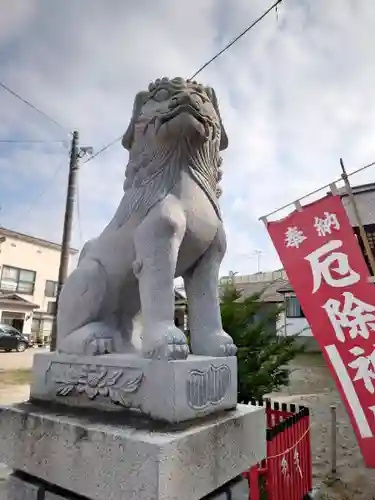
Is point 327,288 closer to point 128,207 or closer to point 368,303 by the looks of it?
point 368,303

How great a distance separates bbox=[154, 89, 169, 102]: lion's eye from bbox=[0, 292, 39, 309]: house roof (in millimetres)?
19295

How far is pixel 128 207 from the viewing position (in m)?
1.65

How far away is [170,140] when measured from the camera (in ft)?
5.24

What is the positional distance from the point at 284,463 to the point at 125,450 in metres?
2.30

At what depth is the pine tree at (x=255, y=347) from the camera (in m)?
4.21

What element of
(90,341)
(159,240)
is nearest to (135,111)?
(159,240)

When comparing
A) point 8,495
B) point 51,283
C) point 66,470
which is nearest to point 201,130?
point 66,470

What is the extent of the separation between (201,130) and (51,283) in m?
22.1

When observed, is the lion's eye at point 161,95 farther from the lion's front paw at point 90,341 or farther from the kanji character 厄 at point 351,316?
the kanji character 厄 at point 351,316

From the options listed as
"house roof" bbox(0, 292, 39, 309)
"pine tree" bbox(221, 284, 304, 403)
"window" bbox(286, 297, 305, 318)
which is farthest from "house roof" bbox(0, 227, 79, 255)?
"pine tree" bbox(221, 284, 304, 403)

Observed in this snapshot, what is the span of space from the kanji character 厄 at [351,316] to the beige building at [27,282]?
16707 millimetres

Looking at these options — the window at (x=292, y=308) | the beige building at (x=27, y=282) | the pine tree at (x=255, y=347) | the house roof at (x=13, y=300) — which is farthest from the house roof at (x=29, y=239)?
the pine tree at (x=255, y=347)

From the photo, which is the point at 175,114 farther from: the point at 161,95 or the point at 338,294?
the point at 338,294

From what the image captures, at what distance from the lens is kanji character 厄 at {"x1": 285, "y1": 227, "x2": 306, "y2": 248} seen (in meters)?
3.97
